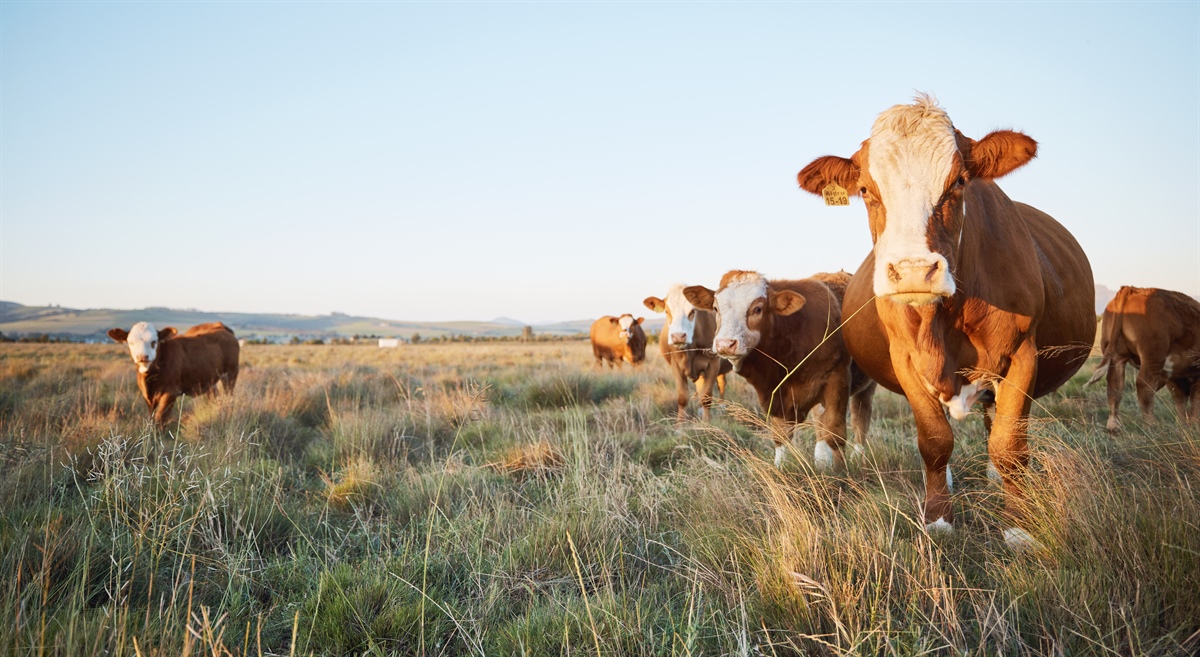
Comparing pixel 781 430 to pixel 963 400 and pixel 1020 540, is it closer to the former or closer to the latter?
pixel 963 400

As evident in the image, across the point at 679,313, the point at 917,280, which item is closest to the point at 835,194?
the point at 917,280

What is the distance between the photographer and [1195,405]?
7.95 m

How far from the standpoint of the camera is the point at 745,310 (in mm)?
5902

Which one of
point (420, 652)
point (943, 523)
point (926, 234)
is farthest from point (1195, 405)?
point (420, 652)

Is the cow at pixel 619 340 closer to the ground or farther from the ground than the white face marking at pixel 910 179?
closer to the ground

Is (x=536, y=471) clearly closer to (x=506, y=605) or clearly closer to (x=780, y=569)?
(x=506, y=605)

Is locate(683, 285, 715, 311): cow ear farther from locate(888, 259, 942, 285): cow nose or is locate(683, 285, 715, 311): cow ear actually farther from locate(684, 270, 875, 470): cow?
locate(888, 259, 942, 285): cow nose

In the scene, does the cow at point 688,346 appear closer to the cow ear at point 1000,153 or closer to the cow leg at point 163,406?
the cow ear at point 1000,153

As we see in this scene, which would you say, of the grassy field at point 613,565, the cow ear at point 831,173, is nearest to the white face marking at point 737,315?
the grassy field at point 613,565

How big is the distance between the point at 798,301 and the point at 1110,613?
3.69 meters

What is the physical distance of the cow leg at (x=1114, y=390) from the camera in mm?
6846

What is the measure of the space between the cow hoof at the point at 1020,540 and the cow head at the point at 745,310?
269cm

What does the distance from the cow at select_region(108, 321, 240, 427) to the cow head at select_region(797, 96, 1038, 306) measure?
984 cm

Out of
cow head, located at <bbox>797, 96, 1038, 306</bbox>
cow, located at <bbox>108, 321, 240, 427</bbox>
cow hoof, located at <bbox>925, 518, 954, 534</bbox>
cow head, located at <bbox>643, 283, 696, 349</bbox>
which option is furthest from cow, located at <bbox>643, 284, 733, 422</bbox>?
cow, located at <bbox>108, 321, 240, 427</bbox>
